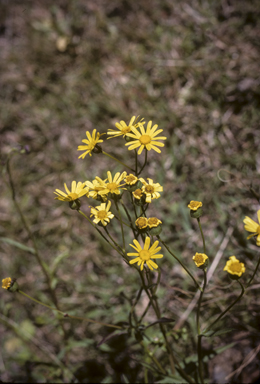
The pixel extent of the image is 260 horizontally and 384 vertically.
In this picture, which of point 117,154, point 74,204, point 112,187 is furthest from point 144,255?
point 117,154

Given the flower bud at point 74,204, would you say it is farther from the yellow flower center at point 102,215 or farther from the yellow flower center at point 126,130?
the yellow flower center at point 126,130

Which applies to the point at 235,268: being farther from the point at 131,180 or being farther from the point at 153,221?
the point at 131,180

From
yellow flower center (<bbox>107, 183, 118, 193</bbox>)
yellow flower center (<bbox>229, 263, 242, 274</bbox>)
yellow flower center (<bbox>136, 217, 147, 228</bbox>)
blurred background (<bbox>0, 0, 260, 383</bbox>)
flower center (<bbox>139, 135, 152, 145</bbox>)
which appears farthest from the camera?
blurred background (<bbox>0, 0, 260, 383</bbox>)

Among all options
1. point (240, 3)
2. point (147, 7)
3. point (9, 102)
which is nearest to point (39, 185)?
point (9, 102)

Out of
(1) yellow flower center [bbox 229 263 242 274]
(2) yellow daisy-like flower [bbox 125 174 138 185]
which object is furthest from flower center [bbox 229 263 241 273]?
(2) yellow daisy-like flower [bbox 125 174 138 185]

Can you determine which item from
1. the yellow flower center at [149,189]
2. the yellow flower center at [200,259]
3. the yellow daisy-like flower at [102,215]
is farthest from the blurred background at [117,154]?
the yellow flower center at [149,189]

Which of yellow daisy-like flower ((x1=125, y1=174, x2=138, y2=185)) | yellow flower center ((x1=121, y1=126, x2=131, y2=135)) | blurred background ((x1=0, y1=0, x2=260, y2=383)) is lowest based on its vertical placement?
blurred background ((x1=0, y1=0, x2=260, y2=383))

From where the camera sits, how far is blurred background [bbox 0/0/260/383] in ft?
10.9

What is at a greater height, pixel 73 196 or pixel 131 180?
pixel 131 180

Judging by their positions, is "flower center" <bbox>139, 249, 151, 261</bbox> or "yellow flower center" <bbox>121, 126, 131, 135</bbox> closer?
"flower center" <bbox>139, 249, 151, 261</bbox>

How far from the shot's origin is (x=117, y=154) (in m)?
4.45

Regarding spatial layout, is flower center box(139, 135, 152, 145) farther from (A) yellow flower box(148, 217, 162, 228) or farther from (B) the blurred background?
(B) the blurred background

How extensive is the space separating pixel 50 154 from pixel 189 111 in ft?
8.13

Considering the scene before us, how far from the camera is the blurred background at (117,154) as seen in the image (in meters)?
3.33
